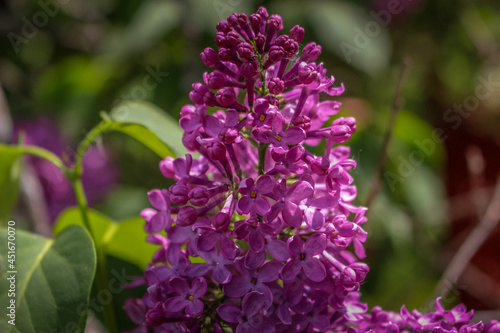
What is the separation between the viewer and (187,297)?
770mm

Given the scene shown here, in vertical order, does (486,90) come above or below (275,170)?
above

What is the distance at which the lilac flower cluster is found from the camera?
75 cm

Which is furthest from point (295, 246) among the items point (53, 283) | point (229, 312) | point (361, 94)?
point (361, 94)

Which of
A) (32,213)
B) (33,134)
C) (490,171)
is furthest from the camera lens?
(490,171)

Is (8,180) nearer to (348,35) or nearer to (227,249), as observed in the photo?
(227,249)

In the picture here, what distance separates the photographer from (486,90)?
258cm

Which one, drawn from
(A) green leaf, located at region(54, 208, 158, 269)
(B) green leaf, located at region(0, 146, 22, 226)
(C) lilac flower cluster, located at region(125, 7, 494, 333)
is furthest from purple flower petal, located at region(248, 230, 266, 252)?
(B) green leaf, located at region(0, 146, 22, 226)

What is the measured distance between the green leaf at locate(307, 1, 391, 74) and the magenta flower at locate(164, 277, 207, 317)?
148 centimetres

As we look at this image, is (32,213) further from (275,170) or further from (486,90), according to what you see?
A: (486,90)

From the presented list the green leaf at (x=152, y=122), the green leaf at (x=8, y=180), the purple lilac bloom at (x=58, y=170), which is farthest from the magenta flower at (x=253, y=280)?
the purple lilac bloom at (x=58, y=170)

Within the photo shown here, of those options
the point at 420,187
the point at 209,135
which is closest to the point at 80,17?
the point at 420,187

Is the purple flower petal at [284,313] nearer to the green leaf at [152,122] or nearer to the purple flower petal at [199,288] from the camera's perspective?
the purple flower petal at [199,288]

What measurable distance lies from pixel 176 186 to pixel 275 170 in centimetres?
14

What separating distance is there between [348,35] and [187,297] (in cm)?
165
